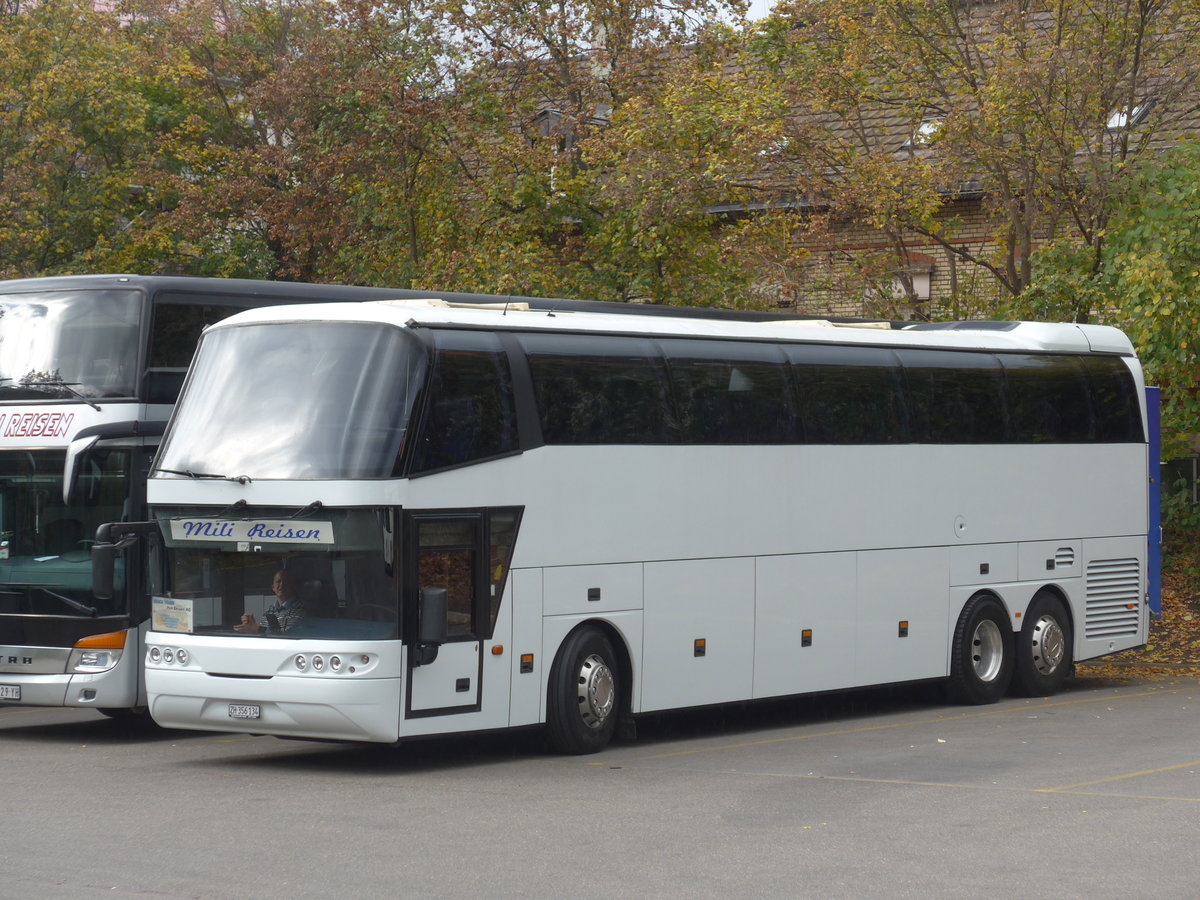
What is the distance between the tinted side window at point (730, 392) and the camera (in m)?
15.3

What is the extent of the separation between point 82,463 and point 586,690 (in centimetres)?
466

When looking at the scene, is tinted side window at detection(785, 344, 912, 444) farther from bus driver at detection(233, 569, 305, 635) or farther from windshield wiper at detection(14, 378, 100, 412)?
windshield wiper at detection(14, 378, 100, 412)

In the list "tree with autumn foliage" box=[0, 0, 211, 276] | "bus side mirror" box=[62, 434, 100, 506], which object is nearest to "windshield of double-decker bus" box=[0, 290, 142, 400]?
"bus side mirror" box=[62, 434, 100, 506]

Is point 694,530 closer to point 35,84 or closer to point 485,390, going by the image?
point 485,390

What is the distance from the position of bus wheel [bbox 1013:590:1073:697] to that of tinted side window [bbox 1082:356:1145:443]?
201 centimetres

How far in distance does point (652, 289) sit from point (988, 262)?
543 centimetres

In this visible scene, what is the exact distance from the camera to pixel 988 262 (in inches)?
1086

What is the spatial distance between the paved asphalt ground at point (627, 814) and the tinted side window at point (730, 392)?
105 inches

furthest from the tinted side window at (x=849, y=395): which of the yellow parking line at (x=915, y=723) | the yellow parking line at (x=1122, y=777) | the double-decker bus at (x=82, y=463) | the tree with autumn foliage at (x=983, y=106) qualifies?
the tree with autumn foliage at (x=983, y=106)

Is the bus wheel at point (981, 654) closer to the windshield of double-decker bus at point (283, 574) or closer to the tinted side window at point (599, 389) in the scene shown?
the tinted side window at point (599, 389)

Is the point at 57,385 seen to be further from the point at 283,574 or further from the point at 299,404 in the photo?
the point at 283,574

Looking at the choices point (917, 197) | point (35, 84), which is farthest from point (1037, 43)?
point (35, 84)

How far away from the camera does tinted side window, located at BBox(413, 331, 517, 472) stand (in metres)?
13.1

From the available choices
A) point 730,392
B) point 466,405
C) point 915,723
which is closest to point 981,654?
point 915,723
